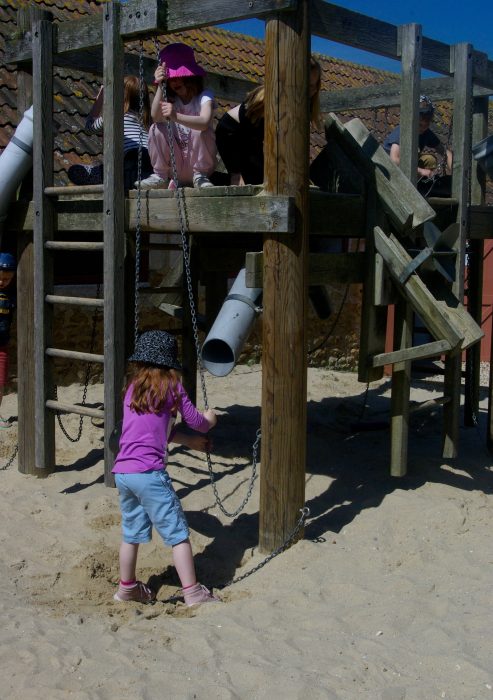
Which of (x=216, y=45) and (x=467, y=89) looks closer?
(x=467, y=89)

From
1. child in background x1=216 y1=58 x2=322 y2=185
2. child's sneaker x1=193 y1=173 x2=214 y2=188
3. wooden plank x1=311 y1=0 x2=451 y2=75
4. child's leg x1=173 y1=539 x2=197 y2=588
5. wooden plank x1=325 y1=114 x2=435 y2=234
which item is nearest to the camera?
child's leg x1=173 y1=539 x2=197 y2=588

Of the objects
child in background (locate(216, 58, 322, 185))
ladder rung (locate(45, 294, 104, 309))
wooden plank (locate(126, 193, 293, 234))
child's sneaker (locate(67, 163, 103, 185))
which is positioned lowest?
ladder rung (locate(45, 294, 104, 309))

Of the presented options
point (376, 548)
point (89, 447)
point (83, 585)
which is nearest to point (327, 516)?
point (376, 548)

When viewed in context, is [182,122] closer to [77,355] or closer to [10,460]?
[77,355]

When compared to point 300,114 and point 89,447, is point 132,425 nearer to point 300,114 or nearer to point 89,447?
point 300,114

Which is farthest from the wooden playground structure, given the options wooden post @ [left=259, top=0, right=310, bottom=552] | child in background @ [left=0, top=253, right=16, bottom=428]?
child in background @ [left=0, top=253, right=16, bottom=428]

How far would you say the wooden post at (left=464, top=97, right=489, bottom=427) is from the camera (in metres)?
7.50

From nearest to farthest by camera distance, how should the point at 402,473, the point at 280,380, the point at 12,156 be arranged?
the point at 280,380 → the point at 402,473 → the point at 12,156

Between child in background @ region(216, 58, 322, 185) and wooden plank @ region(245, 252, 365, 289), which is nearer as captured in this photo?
wooden plank @ region(245, 252, 365, 289)

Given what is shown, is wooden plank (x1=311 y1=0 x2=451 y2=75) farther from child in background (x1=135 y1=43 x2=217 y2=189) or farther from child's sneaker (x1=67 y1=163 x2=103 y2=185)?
child's sneaker (x1=67 y1=163 x2=103 y2=185)

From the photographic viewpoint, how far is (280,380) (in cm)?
497

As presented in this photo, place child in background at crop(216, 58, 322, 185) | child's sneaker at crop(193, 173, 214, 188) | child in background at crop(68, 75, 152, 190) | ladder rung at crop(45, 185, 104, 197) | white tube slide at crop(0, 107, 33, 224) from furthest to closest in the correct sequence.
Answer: child in background at crop(68, 75, 152, 190)
white tube slide at crop(0, 107, 33, 224)
child in background at crop(216, 58, 322, 185)
ladder rung at crop(45, 185, 104, 197)
child's sneaker at crop(193, 173, 214, 188)

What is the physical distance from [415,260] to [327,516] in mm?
1719

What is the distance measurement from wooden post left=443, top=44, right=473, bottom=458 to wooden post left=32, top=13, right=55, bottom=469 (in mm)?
2849
